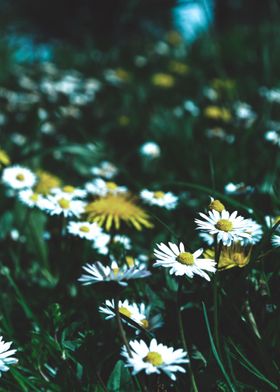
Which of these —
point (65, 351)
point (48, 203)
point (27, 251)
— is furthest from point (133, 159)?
point (65, 351)

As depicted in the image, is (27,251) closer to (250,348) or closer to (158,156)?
(158,156)

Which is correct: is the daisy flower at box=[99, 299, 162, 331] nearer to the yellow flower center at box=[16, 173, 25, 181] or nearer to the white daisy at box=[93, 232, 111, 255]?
the white daisy at box=[93, 232, 111, 255]

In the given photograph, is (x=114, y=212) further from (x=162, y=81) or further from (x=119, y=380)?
(x=162, y=81)

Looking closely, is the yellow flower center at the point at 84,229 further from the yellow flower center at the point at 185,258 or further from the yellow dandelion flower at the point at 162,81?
the yellow dandelion flower at the point at 162,81

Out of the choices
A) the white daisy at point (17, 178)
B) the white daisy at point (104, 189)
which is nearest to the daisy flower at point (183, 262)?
the white daisy at point (104, 189)

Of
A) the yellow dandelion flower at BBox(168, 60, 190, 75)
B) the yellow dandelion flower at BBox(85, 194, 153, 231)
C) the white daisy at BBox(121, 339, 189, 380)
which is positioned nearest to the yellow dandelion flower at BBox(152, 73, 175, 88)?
the yellow dandelion flower at BBox(168, 60, 190, 75)
